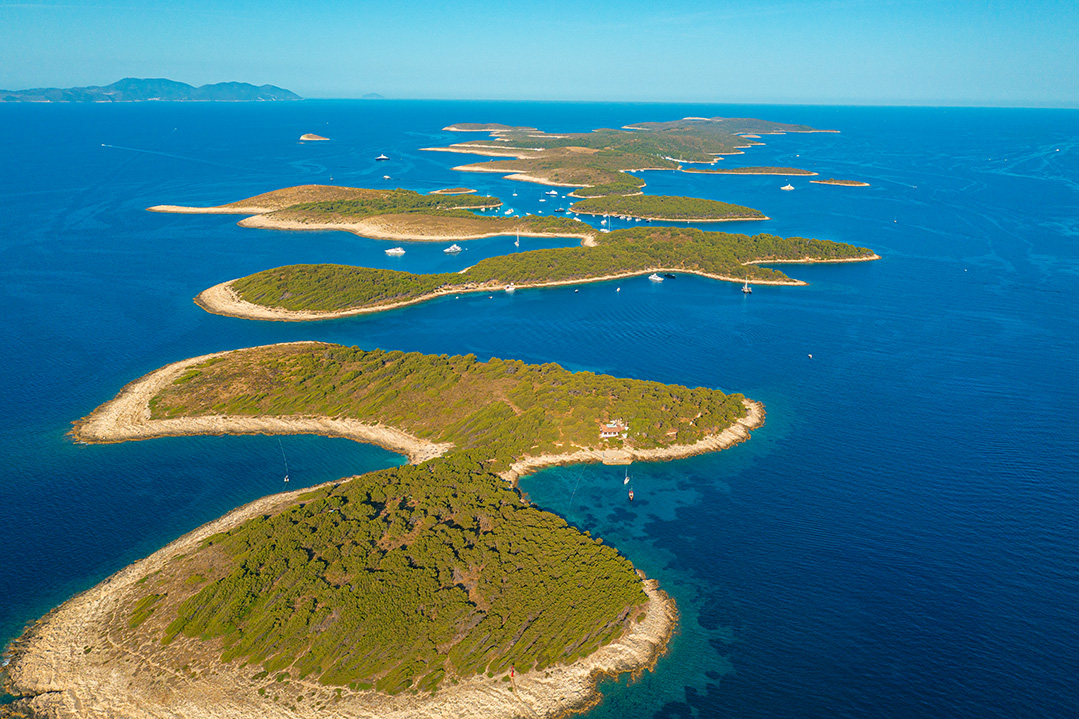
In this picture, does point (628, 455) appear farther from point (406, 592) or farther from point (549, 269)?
point (549, 269)

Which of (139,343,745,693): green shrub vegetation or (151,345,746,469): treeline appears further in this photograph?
(151,345,746,469): treeline

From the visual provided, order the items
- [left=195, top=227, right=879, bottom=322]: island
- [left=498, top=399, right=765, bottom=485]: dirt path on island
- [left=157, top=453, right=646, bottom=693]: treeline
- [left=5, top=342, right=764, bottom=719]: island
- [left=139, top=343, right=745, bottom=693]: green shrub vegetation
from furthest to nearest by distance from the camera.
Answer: [left=195, top=227, right=879, bottom=322]: island
[left=498, top=399, right=765, bottom=485]: dirt path on island
[left=139, top=343, right=745, bottom=693]: green shrub vegetation
[left=157, top=453, right=646, bottom=693]: treeline
[left=5, top=342, right=764, bottom=719]: island

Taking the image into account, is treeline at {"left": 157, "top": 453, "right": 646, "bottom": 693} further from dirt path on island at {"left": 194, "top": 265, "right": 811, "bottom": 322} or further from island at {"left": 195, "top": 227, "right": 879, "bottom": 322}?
island at {"left": 195, "top": 227, "right": 879, "bottom": 322}

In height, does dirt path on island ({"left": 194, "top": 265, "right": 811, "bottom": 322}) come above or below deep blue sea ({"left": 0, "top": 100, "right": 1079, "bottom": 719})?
above

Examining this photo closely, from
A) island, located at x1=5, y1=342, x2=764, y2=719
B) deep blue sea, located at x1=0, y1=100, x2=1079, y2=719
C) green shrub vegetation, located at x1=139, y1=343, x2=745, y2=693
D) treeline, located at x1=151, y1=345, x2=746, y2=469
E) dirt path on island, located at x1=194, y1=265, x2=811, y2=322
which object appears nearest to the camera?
island, located at x1=5, y1=342, x2=764, y2=719

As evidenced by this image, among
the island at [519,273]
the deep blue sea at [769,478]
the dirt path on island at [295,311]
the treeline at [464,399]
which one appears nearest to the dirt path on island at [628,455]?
the treeline at [464,399]

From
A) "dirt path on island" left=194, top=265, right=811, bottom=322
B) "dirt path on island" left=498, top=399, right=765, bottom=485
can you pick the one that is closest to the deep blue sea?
"dirt path on island" left=498, top=399, right=765, bottom=485

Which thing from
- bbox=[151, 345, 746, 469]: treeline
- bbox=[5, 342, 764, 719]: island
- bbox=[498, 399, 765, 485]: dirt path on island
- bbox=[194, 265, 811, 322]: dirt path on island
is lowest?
bbox=[5, 342, 764, 719]: island
